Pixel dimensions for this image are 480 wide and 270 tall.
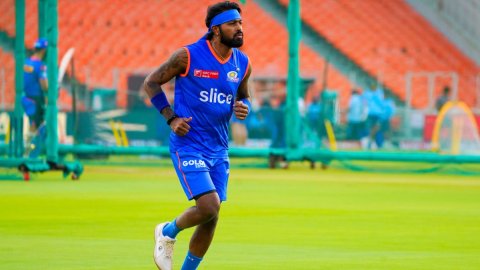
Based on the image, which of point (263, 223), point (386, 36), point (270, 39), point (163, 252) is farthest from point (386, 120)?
point (163, 252)

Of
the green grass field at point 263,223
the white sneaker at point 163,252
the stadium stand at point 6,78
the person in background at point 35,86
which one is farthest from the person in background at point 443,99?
the white sneaker at point 163,252

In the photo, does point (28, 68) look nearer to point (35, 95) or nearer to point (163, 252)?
point (35, 95)

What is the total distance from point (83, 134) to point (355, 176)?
6.90 meters

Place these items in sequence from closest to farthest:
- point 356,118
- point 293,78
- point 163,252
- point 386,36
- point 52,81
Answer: point 163,252, point 52,81, point 293,78, point 356,118, point 386,36

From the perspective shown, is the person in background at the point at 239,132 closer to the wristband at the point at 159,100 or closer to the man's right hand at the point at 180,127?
the wristband at the point at 159,100

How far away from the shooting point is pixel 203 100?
8977mm

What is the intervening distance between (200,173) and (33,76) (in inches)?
552

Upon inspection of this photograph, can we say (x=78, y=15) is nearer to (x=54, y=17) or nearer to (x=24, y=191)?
(x=54, y=17)

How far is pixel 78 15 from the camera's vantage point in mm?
36406

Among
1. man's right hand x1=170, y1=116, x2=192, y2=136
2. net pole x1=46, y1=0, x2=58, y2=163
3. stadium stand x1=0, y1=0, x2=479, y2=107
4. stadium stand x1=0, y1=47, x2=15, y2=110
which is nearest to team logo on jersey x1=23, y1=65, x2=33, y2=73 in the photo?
net pole x1=46, y1=0, x2=58, y2=163

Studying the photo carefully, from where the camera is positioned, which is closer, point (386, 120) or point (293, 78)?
point (293, 78)

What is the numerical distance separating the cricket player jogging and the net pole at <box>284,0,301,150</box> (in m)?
15.9

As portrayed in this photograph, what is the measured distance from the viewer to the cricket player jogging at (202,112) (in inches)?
348

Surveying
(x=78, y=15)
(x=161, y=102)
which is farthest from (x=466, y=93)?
(x=161, y=102)
